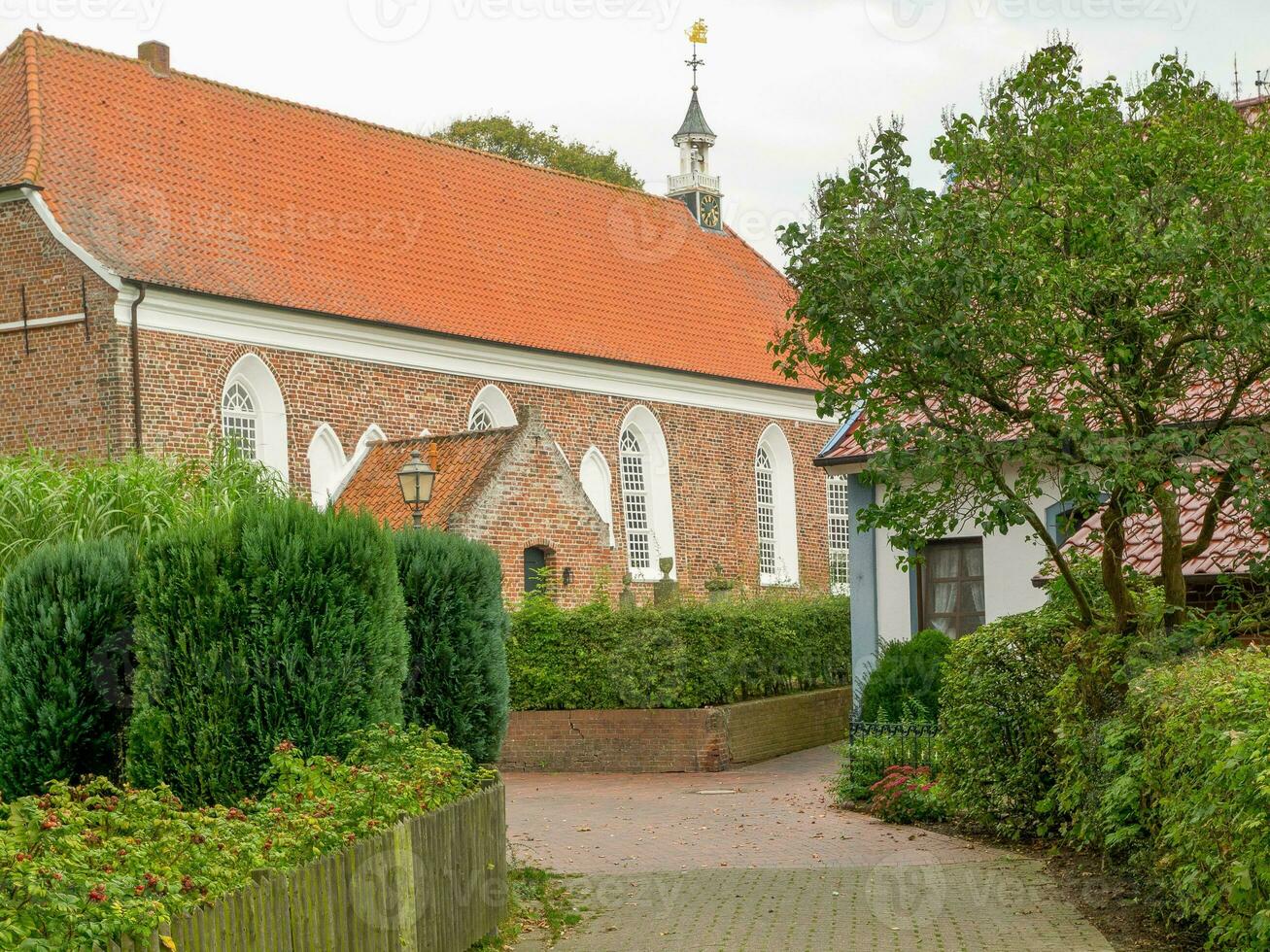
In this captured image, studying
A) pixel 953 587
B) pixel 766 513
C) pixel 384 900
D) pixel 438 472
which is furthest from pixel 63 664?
pixel 766 513

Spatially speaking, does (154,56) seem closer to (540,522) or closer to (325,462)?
(325,462)

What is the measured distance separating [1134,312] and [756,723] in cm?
1207

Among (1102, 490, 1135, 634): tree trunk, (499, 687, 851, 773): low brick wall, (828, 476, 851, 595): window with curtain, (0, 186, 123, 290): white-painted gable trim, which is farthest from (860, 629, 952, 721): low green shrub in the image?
(828, 476, 851, 595): window with curtain

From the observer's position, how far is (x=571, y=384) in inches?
1310

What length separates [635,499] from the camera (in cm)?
3503

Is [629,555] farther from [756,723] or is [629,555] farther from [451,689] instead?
[451,689]

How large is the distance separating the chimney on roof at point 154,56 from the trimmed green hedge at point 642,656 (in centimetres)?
1434

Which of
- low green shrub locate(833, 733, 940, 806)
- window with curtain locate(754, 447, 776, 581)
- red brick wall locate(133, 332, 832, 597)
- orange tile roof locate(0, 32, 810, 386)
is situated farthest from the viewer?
window with curtain locate(754, 447, 776, 581)

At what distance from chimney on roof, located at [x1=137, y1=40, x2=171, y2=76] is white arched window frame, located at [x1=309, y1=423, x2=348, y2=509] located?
7710 millimetres

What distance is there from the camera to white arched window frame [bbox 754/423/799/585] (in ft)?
125

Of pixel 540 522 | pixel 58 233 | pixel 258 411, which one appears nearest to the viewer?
pixel 58 233

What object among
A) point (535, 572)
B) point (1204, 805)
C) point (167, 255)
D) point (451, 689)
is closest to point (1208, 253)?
point (1204, 805)

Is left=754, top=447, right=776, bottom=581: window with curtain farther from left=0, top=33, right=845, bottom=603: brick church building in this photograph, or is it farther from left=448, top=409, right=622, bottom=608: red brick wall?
left=448, top=409, right=622, bottom=608: red brick wall

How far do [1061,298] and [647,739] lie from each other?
11.9 meters
